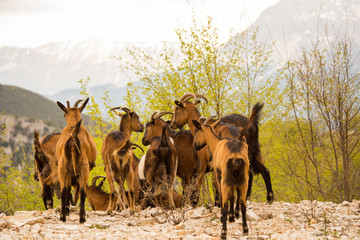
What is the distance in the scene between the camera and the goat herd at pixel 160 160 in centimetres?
728

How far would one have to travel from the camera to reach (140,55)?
17.2 meters

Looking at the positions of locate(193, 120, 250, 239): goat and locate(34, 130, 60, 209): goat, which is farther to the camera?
locate(34, 130, 60, 209): goat

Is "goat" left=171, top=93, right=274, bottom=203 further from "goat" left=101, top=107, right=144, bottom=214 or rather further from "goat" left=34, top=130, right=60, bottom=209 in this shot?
"goat" left=34, top=130, right=60, bottom=209

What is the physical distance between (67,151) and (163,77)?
8.78m

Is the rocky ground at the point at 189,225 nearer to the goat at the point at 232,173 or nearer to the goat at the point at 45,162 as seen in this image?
the goat at the point at 232,173

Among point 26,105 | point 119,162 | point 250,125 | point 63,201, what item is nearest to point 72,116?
point 119,162

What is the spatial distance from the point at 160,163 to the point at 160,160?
81 mm

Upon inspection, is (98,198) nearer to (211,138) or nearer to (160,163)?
(160,163)

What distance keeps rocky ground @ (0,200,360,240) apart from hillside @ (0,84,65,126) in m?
124

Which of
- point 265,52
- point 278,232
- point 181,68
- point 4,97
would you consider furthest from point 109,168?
point 4,97

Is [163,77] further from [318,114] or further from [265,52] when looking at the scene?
[318,114]

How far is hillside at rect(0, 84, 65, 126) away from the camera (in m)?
129

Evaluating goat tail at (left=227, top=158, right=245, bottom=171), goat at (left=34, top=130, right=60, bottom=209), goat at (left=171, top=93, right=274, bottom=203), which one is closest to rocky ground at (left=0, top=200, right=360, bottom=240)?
goat at (left=171, top=93, right=274, bottom=203)

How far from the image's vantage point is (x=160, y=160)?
390 inches
